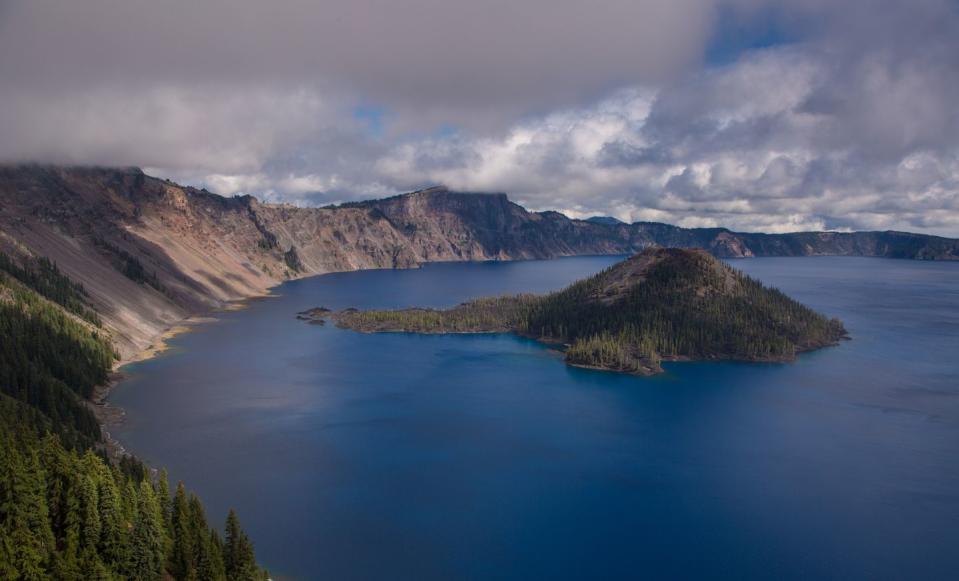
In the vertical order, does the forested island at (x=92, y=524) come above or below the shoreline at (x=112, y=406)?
above

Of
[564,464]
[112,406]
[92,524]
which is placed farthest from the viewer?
[112,406]

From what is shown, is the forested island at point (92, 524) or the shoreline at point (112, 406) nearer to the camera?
the forested island at point (92, 524)

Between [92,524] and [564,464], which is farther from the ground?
[92,524]

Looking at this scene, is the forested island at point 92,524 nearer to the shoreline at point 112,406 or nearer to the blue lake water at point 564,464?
the blue lake water at point 564,464

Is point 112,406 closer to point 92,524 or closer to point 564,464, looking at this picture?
point 92,524

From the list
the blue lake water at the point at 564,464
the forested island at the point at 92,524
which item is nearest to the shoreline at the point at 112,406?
the blue lake water at the point at 564,464

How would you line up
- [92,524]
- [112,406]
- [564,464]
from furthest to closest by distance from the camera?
[112,406] < [564,464] < [92,524]

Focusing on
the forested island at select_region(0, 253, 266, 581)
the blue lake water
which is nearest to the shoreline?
the blue lake water

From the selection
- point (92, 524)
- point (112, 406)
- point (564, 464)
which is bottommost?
point (564, 464)

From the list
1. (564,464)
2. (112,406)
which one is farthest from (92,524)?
(112,406)

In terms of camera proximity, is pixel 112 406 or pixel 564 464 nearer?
pixel 564 464
